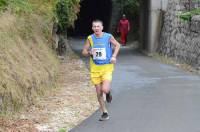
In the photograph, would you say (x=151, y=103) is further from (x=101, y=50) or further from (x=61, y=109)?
(x=101, y=50)

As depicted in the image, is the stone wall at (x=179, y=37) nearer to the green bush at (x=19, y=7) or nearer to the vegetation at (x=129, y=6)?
the green bush at (x=19, y=7)

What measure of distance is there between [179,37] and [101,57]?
11567mm

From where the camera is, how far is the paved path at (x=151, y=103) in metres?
8.58

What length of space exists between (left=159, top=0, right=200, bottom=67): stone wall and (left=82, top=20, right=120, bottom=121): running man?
8.02 metres

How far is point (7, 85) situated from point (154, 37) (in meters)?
16.4

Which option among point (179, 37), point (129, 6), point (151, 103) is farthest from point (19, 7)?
point (129, 6)

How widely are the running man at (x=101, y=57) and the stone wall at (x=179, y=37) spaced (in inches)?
316

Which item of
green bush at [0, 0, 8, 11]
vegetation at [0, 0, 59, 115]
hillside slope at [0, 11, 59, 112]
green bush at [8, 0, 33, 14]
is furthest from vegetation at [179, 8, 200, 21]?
green bush at [0, 0, 8, 11]

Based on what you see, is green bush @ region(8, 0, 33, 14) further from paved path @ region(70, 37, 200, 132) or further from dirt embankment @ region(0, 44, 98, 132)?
paved path @ region(70, 37, 200, 132)

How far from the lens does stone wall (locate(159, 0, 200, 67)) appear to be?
1759 cm

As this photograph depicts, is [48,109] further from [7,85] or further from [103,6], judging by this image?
[103,6]

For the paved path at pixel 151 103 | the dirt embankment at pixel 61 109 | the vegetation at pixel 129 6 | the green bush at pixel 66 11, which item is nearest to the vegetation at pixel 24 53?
the dirt embankment at pixel 61 109

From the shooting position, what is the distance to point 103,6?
155ft

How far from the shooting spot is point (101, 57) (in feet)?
29.9
